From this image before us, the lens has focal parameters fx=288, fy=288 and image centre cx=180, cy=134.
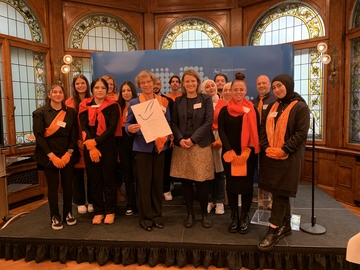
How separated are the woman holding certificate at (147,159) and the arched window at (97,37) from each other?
3060mm

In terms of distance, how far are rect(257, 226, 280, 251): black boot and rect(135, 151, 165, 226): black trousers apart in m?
0.94

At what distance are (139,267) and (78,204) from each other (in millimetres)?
A: 1127

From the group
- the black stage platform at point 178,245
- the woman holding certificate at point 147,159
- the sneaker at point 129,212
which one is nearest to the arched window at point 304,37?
the black stage platform at point 178,245

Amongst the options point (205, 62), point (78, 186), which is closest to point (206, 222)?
point (78, 186)

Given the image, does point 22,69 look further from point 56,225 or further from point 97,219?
point 97,219

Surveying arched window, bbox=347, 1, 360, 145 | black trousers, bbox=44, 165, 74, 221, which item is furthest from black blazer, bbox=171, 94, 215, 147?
arched window, bbox=347, 1, 360, 145

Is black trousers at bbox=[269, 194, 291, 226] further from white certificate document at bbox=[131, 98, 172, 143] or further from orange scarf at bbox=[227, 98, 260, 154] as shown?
white certificate document at bbox=[131, 98, 172, 143]

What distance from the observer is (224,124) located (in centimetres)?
247

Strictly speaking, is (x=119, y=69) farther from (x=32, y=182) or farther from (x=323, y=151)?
(x=323, y=151)

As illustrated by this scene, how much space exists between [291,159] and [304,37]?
3.29 metres

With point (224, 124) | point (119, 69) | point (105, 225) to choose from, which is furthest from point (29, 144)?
point (224, 124)

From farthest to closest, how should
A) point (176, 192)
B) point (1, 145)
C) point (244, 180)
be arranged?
1. point (176, 192)
2. point (1, 145)
3. point (244, 180)

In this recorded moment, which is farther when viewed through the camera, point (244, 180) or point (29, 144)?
point (29, 144)

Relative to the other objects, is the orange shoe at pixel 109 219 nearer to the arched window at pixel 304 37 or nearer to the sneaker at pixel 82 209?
the sneaker at pixel 82 209
